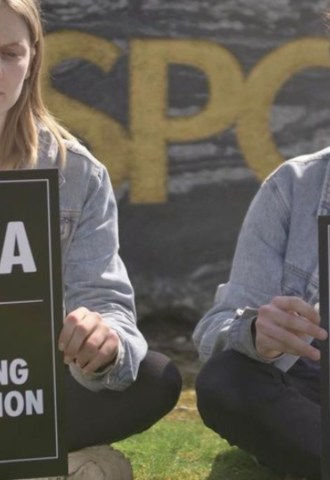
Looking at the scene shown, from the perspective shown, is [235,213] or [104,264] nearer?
[104,264]

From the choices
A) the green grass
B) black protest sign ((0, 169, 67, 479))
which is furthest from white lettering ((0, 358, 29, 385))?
the green grass

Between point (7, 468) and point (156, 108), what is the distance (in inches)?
95.6

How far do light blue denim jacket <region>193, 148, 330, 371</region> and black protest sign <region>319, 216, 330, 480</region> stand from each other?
1.38ft

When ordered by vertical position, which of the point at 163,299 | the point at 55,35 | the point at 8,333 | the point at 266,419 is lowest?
the point at 163,299

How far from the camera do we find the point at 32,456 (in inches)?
102

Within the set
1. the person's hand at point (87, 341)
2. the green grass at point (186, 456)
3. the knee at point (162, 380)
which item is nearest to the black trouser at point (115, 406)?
the knee at point (162, 380)

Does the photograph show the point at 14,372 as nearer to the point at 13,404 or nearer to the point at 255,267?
the point at 13,404

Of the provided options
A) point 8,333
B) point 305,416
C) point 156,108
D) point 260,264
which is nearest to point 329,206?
point 260,264

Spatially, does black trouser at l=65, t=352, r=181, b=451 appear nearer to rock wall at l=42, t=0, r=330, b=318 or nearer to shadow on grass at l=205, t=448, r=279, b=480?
shadow on grass at l=205, t=448, r=279, b=480

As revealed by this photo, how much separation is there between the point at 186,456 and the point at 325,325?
1.11 metres

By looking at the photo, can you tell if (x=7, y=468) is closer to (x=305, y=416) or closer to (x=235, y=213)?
(x=305, y=416)

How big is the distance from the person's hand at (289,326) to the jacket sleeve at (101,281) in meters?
0.33

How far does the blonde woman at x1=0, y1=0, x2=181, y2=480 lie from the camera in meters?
2.88

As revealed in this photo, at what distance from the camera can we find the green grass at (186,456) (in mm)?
3287
